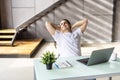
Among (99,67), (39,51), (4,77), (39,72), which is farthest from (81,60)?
(39,51)

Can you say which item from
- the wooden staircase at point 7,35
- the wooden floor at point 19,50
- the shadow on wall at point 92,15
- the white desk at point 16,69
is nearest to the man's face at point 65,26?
the white desk at point 16,69

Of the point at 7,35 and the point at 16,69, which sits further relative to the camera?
the point at 7,35

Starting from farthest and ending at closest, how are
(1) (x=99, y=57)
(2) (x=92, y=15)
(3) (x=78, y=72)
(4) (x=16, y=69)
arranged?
(2) (x=92, y=15)
(4) (x=16, y=69)
(1) (x=99, y=57)
(3) (x=78, y=72)

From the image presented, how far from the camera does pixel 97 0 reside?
6.31 metres

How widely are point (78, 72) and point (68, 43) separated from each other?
0.90 meters

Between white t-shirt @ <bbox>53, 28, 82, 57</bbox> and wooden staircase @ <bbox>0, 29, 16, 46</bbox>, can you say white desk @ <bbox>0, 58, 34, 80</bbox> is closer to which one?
white t-shirt @ <bbox>53, 28, 82, 57</bbox>

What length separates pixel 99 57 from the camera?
7.44 feet

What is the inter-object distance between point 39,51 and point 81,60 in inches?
124

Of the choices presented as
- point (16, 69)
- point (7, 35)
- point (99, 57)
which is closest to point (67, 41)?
point (99, 57)

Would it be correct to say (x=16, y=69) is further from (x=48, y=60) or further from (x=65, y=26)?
(x=48, y=60)

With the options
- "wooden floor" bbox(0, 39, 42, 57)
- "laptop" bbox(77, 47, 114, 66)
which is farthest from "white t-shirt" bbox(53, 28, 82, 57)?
"wooden floor" bbox(0, 39, 42, 57)

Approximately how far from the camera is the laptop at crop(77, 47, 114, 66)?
85.8 inches

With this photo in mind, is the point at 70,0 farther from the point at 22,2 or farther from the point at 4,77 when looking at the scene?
the point at 4,77

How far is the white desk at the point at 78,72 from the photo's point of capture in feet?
6.43
